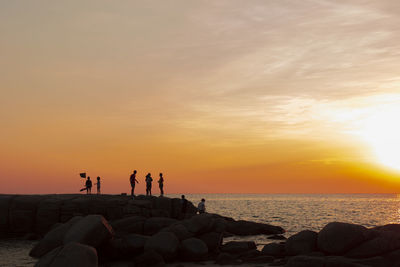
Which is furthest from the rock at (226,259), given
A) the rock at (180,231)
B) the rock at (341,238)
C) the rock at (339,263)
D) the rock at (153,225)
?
the rock at (153,225)

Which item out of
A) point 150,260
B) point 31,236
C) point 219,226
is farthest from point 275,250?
point 31,236

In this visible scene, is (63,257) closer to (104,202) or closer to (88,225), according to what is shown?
(88,225)

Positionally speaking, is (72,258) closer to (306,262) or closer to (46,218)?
(306,262)

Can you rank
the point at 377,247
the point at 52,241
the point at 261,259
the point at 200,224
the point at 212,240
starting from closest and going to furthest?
the point at 377,247
the point at 261,259
the point at 52,241
the point at 212,240
the point at 200,224

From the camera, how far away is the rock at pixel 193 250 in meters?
21.0

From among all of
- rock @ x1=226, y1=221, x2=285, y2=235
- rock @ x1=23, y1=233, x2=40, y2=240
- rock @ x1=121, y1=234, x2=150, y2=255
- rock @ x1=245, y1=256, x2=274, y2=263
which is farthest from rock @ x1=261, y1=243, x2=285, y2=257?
rock @ x1=23, y1=233, x2=40, y2=240

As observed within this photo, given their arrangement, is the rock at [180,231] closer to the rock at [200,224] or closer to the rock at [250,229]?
the rock at [200,224]

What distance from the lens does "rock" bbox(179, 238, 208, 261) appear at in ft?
68.8

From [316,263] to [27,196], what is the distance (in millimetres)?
25589

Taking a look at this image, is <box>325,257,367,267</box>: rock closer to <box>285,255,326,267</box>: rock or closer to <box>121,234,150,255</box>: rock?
<box>285,255,326,267</box>: rock

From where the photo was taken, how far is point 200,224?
76.8 feet

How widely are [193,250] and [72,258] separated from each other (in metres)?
7.65

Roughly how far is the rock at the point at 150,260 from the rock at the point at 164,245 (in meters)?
0.73

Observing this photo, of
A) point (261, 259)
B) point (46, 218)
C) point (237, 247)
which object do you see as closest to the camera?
point (261, 259)
